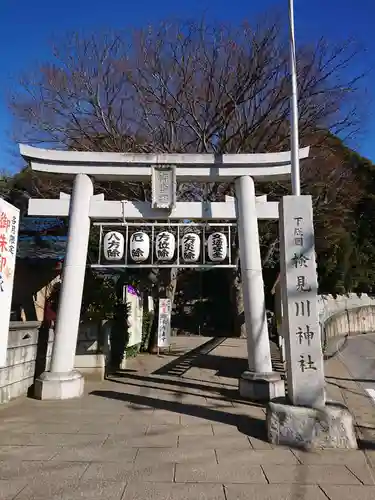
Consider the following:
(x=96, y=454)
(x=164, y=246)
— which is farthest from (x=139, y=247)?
(x=96, y=454)

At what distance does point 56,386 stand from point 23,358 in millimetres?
801

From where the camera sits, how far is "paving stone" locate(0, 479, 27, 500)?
3.79 metres

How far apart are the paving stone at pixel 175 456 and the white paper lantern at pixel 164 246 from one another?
4.01 metres

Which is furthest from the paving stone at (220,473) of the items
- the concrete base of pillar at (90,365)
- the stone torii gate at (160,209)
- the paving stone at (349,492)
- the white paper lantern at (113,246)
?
the concrete base of pillar at (90,365)

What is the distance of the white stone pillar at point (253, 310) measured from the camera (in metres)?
7.73

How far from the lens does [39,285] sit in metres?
16.9

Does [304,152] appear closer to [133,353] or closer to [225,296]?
[133,353]

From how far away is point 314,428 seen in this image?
5191 mm

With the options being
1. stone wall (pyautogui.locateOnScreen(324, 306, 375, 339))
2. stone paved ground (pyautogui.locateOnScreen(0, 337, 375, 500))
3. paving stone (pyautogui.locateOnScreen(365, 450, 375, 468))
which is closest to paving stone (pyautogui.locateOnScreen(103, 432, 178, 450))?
stone paved ground (pyautogui.locateOnScreen(0, 337, 375, 500))

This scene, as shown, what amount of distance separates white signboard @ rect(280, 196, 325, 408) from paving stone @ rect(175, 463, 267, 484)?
4.49 feet

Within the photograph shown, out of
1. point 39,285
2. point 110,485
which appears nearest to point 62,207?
point 110,485

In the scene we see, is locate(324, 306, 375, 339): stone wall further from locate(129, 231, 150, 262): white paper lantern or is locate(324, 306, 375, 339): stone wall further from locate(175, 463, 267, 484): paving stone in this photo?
locate(175, 463, 267, 484): paving stone

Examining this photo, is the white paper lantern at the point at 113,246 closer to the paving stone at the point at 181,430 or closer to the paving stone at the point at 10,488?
the paving stone at the point at 181,430

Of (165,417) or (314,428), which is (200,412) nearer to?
(165,417)
